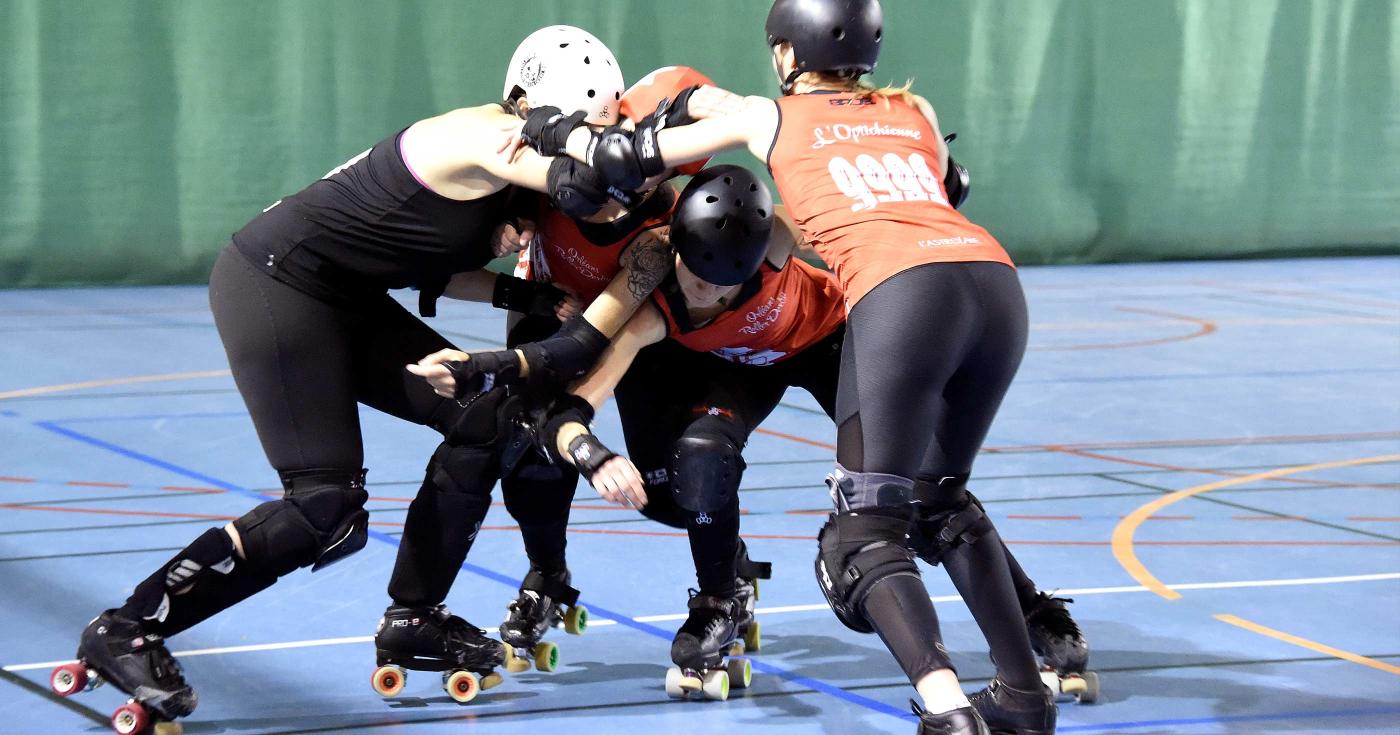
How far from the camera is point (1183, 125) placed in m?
13.0

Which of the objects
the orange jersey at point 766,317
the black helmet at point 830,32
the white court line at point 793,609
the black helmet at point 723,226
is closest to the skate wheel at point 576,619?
the white court line at point 793,609

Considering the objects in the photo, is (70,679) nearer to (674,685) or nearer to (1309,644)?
(674,685)

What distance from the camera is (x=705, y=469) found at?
3.51m

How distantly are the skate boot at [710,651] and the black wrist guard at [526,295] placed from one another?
29.5 inches

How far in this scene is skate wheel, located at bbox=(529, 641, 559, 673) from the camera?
143 inches

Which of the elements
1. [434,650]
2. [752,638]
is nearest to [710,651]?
[752,638]

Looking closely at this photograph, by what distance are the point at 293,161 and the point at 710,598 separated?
7.80 metres

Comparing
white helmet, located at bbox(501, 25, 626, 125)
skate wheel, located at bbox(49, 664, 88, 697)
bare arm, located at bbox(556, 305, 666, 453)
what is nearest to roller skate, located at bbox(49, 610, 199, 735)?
skate wheel, located at bbox(49, 664, 88, 697)

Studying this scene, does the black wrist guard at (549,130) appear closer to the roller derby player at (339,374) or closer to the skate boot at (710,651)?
the roller derby player at (339,374)

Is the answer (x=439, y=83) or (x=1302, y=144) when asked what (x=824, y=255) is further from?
(x=1302, y=144)

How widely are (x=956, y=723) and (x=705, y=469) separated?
3.26 ft

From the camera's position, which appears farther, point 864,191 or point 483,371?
point 483,371

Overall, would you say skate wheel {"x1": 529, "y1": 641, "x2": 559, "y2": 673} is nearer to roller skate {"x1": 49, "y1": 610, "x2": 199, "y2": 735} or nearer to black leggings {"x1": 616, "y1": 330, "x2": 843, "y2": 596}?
black leggings {"x1": 616, "y1": 330, "x2": 843, "y2": 596}

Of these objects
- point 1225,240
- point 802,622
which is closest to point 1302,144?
point 1225,240
